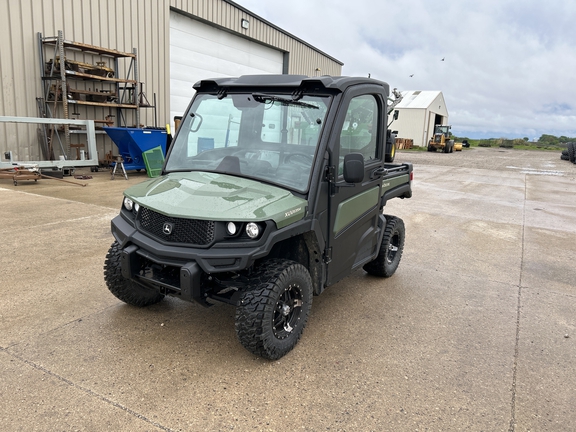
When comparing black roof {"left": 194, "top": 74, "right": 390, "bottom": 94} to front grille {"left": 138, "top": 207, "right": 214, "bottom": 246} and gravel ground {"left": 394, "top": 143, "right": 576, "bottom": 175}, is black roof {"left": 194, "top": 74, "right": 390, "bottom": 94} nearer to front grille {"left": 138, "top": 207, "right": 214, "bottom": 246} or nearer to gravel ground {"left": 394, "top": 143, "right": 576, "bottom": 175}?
front grille {"left": 138, "top": 207, "right": 214, "bottom": 246}

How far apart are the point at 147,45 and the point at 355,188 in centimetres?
1283

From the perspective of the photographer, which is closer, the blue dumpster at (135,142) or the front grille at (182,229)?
the front grille at (182,229)

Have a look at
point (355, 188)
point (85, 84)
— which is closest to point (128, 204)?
point (355, 188)

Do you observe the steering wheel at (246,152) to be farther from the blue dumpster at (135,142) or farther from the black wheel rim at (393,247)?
the blue dumpster at (135,142)

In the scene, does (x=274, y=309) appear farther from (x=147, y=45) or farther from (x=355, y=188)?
(x=147, y=45)

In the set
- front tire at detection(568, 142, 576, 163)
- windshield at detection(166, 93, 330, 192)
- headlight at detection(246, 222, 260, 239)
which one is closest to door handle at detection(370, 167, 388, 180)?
windshield at detection(166, 93, 330, 192)

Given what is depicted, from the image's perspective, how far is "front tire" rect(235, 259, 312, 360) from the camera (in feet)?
9.54

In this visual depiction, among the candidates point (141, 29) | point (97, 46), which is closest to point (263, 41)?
point (141, 29)

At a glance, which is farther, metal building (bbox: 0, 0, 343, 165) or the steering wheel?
metal building (bbox: 0, 0, 343, 165)

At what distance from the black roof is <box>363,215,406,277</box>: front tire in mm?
1685

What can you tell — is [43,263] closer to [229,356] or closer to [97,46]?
[229,356]

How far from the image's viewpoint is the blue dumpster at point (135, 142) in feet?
37.2

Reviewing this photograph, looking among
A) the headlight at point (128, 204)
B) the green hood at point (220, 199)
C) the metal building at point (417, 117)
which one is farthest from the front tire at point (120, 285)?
the metal building at point (417, 117)

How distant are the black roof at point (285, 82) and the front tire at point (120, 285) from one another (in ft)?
5.17
